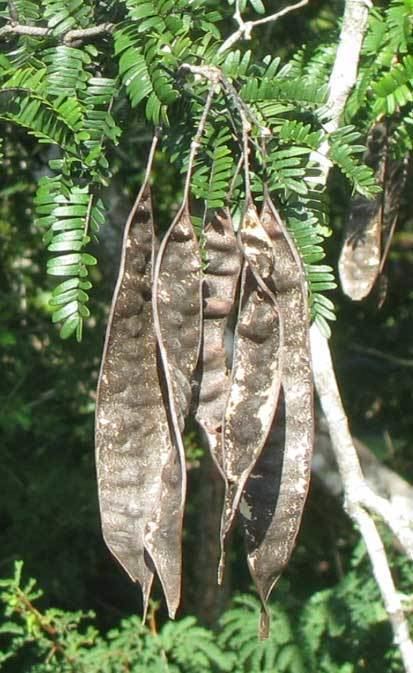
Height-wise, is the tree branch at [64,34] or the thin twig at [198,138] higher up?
the tree branch at [64,34]

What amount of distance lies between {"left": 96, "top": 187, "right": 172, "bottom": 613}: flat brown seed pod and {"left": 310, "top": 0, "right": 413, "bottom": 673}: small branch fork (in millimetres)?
273

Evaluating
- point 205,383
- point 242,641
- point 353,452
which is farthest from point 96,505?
point 205,383

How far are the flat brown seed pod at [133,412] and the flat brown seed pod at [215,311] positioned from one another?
6 centimetres

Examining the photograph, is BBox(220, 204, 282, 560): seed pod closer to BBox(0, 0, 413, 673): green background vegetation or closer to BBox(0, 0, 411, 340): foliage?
BBox(0, 0, 411, 340): foliage

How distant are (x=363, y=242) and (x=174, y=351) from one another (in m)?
0.75

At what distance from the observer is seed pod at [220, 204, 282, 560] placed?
130cm

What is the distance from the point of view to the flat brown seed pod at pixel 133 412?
4.53ft

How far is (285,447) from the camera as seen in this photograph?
54.8 inches

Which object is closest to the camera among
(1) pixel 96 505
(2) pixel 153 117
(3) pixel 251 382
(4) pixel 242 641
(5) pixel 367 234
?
(3) pixel 251 382

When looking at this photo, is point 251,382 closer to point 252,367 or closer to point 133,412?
Answer: point 252,367

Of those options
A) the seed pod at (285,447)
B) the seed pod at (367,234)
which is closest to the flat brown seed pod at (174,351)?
the seed pod at (285,447)

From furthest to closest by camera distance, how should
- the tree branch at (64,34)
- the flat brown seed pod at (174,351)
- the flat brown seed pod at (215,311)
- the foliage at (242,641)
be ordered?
the foliage at (242,641), the tree branch at (64,34), the flat brown seed pod at (215,311), the flat brown seed pod at (174,351)

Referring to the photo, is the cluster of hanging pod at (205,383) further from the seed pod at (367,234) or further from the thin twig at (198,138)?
the seed pod at (367,234)

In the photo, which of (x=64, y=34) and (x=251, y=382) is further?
(x=64, y=34)
